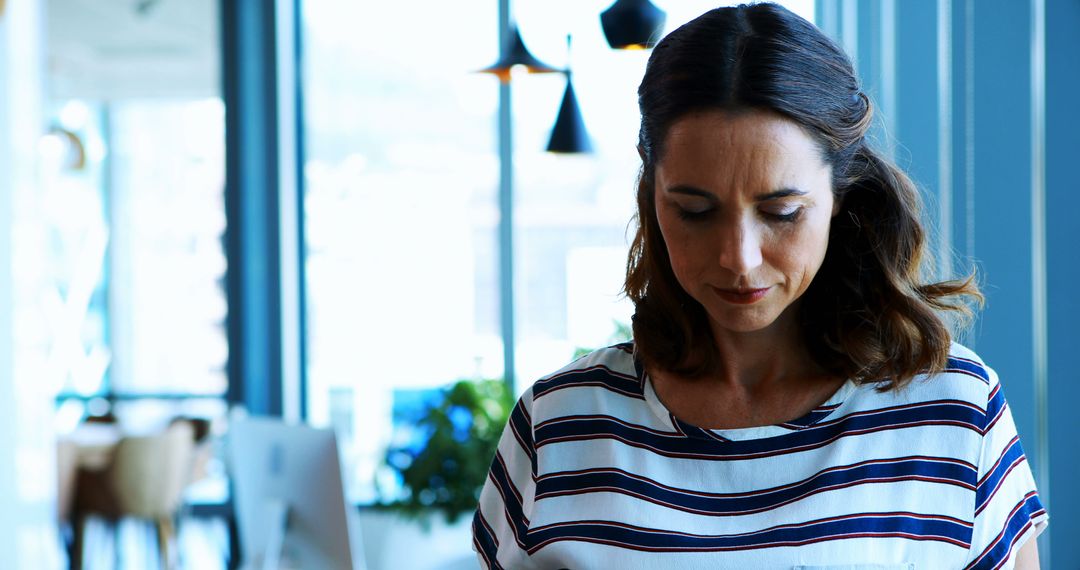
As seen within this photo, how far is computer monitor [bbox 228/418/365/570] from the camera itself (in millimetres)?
2508

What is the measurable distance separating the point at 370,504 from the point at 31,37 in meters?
2.43

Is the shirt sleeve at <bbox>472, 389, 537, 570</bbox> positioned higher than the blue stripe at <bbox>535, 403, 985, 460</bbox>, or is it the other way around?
the blue stripe at <bbox>535, 403, 985, 460</bbox>

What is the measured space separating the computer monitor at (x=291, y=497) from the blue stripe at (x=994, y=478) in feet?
5.52

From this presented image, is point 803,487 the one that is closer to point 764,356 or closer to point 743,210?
point 764,356

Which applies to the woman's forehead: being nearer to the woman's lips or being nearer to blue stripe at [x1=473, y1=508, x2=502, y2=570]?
the woman's lips

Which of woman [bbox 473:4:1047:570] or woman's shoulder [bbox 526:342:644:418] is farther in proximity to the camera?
woman's shoulder [bbox 526:342:644:418]

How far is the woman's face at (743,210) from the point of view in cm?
100

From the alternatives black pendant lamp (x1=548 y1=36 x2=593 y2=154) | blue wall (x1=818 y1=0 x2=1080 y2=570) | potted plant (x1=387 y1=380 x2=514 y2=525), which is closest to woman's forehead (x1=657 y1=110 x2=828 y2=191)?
blue wall (x1=818 y1=0 x2=1080 y2=570)

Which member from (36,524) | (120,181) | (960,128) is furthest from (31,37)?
(960,128)

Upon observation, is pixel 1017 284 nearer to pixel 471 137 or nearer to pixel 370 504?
pixel 471 137

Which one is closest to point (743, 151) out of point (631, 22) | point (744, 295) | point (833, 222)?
point (744, 295)

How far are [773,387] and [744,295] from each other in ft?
0.58

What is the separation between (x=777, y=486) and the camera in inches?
42.1

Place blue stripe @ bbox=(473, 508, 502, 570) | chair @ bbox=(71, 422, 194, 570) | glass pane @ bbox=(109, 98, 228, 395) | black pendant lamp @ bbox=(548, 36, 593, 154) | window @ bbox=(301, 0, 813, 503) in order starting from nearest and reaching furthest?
blue stripe @ bbox=(473, 508, 502, 570) < black pendant lamp @ bbox=(548, 36, 593, 154) < window @ bbox=(301, 0, 813, 503) < chair @ bbox=(71, 422, 194, 570) < glass pane @ bbox=(109, 98, 228, 395)
